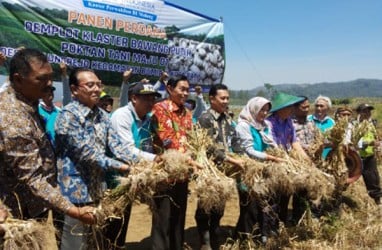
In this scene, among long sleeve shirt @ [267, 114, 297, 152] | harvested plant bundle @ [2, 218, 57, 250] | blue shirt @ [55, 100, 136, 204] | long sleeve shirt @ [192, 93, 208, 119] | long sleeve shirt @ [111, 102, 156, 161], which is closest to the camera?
harvested plant bundle @ [2, 218, 57, 250]

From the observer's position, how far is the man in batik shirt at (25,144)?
178 centimetres

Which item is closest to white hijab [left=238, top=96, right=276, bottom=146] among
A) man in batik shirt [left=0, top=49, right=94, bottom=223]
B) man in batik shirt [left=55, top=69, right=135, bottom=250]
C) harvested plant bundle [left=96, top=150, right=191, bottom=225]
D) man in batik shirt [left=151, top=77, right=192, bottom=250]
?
man in batik shirt [left=151, top=77, right=192, bottom=250]

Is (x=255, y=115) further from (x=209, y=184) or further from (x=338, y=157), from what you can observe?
(x=209, y=184)

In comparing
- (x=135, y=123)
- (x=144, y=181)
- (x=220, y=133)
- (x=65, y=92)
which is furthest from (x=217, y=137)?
(x=65, y=92)

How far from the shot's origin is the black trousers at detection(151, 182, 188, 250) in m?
3.31

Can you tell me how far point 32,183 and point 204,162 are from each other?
171 cm

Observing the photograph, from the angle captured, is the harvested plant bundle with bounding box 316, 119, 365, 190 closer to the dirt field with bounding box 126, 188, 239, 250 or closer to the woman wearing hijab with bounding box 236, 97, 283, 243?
the woman wearing hijab with bounding box 236, 97, 283, 243

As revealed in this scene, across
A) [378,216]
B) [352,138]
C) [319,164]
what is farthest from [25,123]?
[378,216]

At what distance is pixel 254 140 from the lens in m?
3.91

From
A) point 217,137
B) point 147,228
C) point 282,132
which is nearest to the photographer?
point 217,137

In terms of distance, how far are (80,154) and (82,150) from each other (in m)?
0.03

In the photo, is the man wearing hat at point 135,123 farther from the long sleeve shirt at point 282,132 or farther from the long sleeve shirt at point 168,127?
the long sleeve shirt at point 282,132

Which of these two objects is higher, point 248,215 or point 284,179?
point 284,179

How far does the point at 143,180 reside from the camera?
2.61 metres
